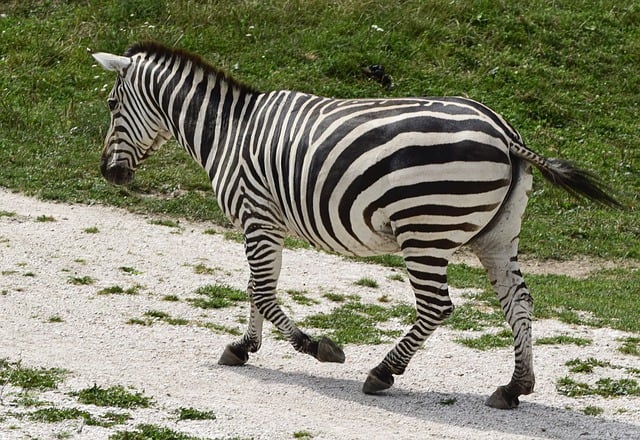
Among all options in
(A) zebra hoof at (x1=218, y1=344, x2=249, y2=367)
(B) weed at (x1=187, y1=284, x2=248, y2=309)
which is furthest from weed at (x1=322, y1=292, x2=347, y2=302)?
(A) zebra hoof at (x1=218, y1=344, x2=249, y2=367)

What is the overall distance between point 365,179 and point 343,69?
10.2 metres

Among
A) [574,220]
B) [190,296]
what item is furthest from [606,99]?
[190,296]

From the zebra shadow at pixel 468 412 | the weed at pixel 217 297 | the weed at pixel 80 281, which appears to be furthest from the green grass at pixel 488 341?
the weed at pixel 80 281

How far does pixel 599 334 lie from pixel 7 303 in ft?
19.3

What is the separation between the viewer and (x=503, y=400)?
27.7ft

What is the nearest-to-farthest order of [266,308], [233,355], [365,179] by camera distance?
1. [365,179]
2. [266,308]
3. [233,355]

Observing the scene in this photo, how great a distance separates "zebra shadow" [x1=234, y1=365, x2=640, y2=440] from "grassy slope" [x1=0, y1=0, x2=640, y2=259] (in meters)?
5.72

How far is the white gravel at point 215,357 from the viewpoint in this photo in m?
7.86

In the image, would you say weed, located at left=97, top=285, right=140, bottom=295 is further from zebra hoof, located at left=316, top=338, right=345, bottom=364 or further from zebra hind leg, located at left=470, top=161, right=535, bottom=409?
zebra hind leg, located at left=470, top=161, right=535, bottom=409

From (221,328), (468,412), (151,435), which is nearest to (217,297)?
(221,328)

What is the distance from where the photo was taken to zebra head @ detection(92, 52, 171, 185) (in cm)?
1016

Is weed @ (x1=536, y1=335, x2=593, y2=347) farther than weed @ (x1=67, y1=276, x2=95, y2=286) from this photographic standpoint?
No

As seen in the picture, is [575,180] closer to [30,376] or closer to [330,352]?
[330,352]

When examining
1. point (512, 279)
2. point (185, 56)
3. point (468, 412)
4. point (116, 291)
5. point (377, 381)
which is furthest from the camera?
point (116, 291)
